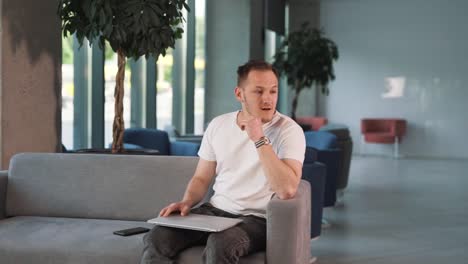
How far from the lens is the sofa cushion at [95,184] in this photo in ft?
12.4

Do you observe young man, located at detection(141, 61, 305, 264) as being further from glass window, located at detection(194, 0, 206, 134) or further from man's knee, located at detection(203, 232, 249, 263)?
glass window, located at detection(194, 0, 206, 134)

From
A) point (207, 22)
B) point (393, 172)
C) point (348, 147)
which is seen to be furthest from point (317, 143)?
point (393, 172)

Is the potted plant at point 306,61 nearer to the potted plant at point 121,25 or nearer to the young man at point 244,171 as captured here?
the potted plant at point 121,25

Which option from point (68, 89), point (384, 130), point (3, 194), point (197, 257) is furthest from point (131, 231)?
point (384, 130)

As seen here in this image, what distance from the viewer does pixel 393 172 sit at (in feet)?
39.1

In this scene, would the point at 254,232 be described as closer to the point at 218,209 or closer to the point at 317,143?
the point at 218,209

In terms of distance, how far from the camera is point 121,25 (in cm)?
488

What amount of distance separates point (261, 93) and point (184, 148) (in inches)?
132

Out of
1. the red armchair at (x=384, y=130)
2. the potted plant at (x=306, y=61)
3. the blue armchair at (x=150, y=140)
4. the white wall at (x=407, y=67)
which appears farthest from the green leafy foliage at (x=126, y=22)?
the white wall at (x=407, y=67)

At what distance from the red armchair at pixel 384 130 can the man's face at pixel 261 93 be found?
40.1 ft

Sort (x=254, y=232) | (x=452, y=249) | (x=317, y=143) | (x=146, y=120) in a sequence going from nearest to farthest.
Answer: (x=254, y=232) → (x=452, y=249) → (x=317, y=143) → (x=146, y=120)

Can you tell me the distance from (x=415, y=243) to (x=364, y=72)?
34.4ft

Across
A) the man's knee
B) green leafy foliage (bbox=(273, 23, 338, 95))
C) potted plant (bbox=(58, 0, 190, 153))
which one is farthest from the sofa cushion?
green leafy foliage (bbox=(273, 23, 338, 95))

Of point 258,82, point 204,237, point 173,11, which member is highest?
point 173,11
